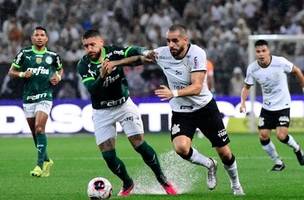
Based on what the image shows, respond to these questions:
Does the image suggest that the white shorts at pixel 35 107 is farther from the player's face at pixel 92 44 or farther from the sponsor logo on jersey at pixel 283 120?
the player's face at pixel 92 44

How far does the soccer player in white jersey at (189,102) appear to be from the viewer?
12.8 metres

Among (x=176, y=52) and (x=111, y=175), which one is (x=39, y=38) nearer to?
(x=111, y=175)

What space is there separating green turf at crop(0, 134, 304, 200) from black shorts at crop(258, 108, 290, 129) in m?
0.79

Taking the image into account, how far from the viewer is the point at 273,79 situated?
17.7 meters

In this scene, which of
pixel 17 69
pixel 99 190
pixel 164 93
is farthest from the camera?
pixel 17 69

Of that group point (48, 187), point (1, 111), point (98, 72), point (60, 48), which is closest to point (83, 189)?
point (48, 187)

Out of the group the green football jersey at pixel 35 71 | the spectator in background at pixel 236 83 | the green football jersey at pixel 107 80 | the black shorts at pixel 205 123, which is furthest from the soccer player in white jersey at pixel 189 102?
the spectator in background at pixel 236 83

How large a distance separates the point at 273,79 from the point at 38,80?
4.18 m

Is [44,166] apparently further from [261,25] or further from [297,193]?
[261,25]

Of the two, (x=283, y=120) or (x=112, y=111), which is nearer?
(x=112, y=111)

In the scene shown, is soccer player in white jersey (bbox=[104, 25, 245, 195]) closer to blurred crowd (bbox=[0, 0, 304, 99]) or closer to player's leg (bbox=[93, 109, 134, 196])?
player's leg (bbox=[93, 109, 134, 196])

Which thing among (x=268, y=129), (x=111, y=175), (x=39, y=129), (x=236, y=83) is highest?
(x=39, y=129)

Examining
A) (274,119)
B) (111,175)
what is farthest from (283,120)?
(111,175)

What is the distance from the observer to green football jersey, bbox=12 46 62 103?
1719 centimetres
